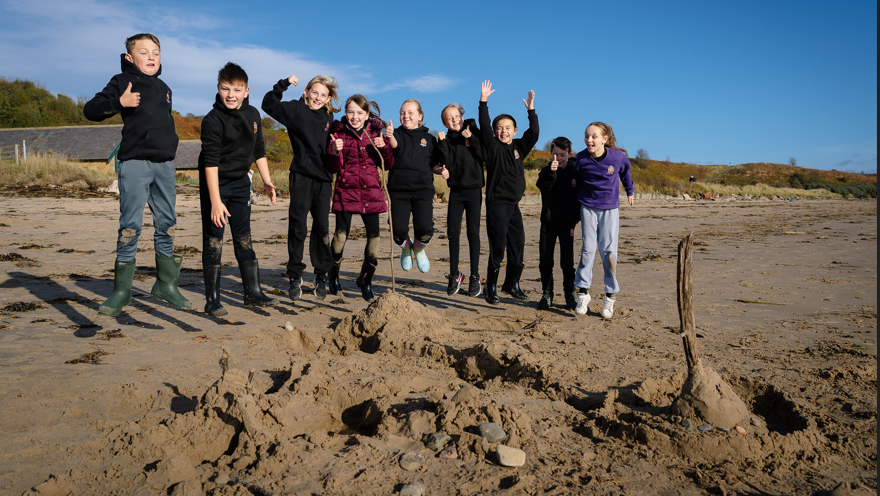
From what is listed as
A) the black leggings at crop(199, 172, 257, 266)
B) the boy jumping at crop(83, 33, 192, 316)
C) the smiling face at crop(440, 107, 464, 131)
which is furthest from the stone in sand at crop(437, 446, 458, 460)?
the smiling face at crop(440, 107, 464, 131)

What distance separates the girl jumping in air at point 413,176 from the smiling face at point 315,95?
770mm

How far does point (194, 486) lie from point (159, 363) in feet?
5.54

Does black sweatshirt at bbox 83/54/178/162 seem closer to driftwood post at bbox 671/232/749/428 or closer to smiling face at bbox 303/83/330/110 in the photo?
smiling face at bbox 303/83/330/110

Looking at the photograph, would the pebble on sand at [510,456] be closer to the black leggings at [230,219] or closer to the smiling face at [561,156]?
the black leggings at [230,219]

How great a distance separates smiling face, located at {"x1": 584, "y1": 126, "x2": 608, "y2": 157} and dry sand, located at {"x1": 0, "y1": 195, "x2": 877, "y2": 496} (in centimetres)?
152

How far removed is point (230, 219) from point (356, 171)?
1312 millimetres

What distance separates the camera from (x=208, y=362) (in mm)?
3639

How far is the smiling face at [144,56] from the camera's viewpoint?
14.0 ft

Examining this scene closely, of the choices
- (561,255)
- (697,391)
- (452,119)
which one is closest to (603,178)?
(561,255)

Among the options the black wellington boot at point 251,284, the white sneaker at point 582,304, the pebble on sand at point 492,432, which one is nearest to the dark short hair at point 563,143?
the white sneaker at point 582,304

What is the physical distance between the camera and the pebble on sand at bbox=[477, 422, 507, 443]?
250 cm

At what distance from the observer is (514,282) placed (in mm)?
6000

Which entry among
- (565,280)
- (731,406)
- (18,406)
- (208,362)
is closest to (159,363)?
(208,362)

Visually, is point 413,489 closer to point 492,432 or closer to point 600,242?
point 492,432
